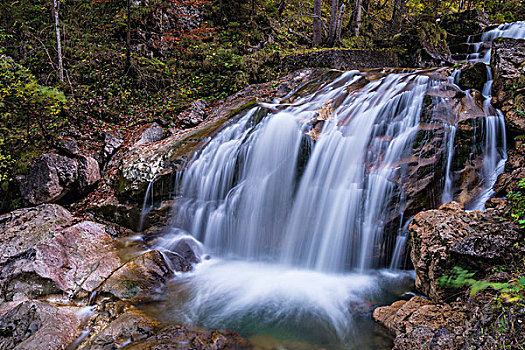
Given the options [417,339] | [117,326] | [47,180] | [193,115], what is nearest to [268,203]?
[117,326]

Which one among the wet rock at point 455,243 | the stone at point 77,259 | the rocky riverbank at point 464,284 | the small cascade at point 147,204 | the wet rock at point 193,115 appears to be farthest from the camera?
the wet rock at point 193,115

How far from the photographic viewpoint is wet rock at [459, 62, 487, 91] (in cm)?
635

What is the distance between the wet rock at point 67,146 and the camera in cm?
742

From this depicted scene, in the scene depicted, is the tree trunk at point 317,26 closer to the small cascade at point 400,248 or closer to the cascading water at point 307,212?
the cascading water at point 307,212

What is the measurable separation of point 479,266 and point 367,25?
18494 millimetres

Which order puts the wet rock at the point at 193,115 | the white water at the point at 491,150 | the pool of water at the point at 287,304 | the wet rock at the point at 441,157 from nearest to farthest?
the pool of water at the point at 287,304, the white water at the point at 491,150, the wet rock at the point at 441,157, the wet rock at the point at 193,115

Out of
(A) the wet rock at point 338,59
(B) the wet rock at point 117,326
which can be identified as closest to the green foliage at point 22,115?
(B) the wet rock at point 117,326

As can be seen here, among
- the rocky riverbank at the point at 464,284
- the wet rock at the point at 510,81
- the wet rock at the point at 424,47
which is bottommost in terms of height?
the rocky riverbank at the point at 464,284

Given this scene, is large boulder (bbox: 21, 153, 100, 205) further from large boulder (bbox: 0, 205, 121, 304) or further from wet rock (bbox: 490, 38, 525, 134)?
wet rock (bbox: 490, 38, 525, 134)

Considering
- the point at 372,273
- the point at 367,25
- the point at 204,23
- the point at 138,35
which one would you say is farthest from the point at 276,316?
the point at 367,25

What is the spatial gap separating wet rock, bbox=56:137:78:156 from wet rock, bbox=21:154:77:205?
48 centimetres

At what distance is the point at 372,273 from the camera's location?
4.79 m

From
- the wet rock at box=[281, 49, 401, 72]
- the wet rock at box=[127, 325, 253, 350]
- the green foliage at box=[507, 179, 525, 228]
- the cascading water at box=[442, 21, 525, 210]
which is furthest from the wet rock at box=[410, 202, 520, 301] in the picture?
the wet rock at box=[281, 49, 401, 72]

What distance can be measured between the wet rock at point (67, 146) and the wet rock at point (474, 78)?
969cm
